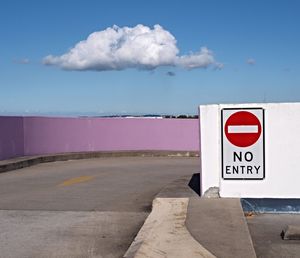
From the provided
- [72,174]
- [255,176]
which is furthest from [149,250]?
[72,174]

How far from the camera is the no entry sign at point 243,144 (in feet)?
28.6

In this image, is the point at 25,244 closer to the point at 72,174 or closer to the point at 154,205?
the point at 154,205

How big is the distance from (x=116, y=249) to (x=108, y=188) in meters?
5.82

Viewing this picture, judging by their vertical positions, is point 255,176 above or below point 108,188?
above

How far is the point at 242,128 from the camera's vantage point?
8.77m

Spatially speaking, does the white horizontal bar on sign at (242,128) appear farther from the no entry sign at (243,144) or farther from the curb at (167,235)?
the curb at (167,235)

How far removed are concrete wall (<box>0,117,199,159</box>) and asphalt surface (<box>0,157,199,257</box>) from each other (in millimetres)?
2592

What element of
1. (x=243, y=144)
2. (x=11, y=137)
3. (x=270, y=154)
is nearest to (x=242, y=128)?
(x=243, y=144)

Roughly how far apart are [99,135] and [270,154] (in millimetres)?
15193

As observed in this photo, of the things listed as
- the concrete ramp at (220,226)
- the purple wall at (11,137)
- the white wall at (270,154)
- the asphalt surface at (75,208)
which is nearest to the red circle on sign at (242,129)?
the white wall at (270,154)

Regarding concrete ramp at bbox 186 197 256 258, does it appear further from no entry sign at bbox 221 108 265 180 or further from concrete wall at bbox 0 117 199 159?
concrete wall at bbox 0 117 199 159

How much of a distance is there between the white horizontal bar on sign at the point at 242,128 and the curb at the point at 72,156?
9.57 metres

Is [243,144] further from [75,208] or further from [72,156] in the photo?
[72,156]

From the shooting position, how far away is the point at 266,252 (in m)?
6.27
